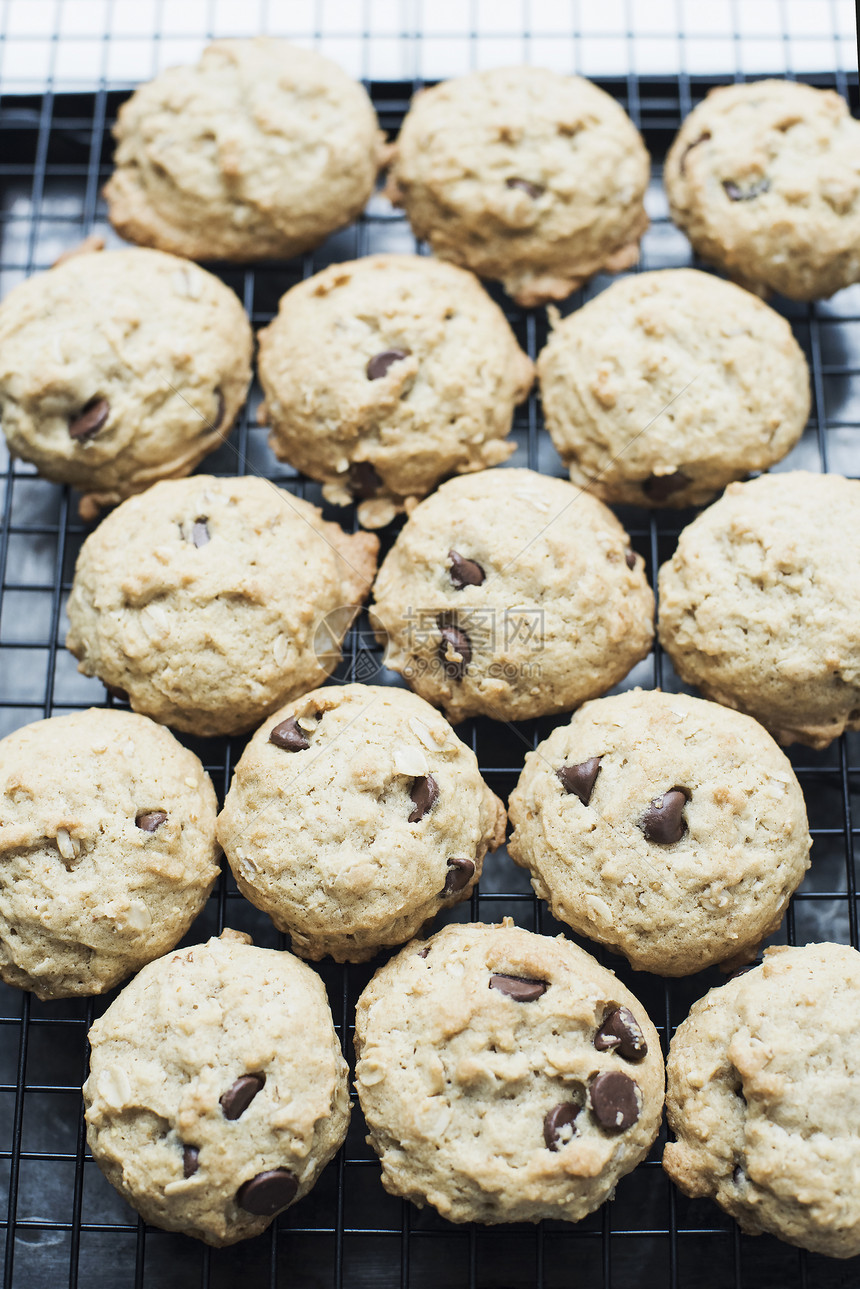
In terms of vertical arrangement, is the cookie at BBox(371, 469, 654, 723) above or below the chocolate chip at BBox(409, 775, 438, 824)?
above

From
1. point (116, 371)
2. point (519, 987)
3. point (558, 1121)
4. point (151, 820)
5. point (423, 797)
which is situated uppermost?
point (116, 371)

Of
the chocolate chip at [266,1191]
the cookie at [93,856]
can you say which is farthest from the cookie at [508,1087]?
the cookie at [93,856]

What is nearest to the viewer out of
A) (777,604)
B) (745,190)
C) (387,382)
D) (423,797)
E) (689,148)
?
(423,797)

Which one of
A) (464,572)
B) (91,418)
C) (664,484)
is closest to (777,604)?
(664,484)

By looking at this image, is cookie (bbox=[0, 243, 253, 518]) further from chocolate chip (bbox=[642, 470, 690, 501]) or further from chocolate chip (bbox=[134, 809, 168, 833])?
chocolate chip (bbox=[642, 470, 690, 501])

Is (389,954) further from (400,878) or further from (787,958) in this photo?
(787,958)

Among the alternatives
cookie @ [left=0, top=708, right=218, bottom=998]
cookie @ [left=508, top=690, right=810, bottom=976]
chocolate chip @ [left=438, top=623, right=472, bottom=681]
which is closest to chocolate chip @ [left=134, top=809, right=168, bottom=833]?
cookie @ [left=0, top=708, right=218, bottom=998]

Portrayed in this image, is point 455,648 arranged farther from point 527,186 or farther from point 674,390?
point 527,186

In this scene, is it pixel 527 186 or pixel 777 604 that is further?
pixel 527 186
